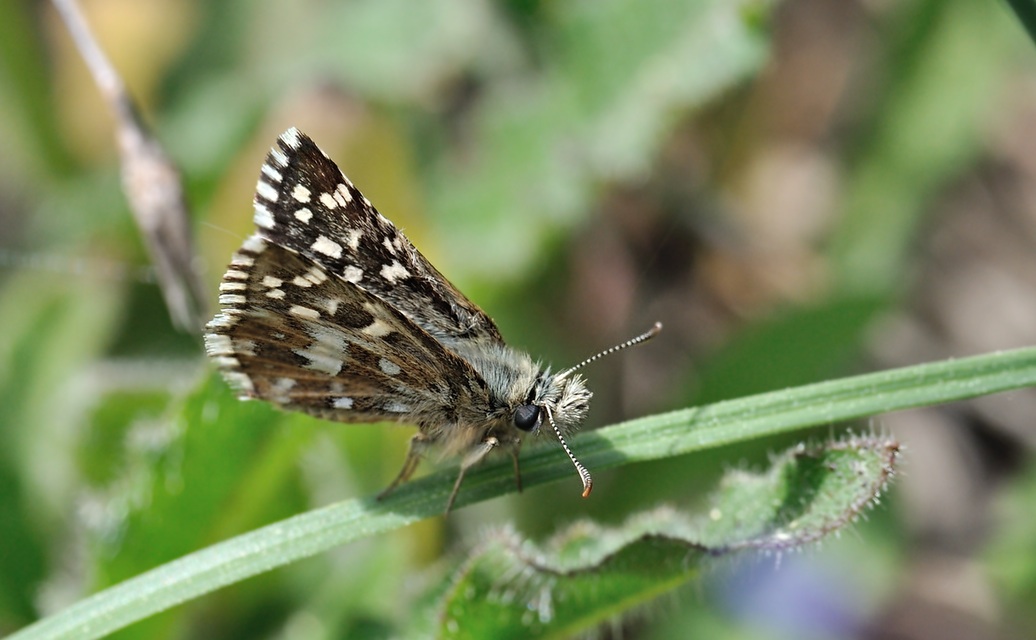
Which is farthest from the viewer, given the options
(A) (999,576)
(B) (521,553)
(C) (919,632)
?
(C) (919,632)

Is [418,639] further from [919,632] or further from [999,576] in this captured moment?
[919,632]

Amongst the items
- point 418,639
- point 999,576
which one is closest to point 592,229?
point 999,576

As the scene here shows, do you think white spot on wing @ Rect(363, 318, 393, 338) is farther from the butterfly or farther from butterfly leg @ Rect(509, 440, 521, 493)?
butterfly leg @ Rect(509, 440, 521, 493)

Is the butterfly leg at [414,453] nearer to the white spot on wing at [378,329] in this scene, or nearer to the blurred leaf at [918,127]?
the white spot on wing at [378,329]

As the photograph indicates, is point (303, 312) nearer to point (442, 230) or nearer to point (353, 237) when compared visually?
point (353, 237)

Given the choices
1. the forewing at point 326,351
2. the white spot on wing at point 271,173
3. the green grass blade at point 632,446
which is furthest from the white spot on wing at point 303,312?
the green grass blade at point 632,446

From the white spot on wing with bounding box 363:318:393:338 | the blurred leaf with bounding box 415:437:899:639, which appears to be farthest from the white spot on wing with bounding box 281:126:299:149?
the blurred leaf with bounding box 415:437:899:639
